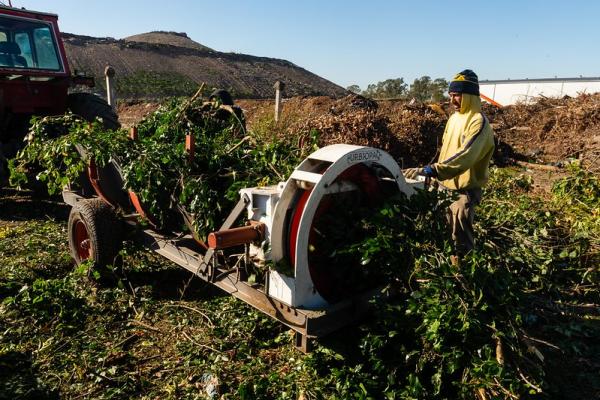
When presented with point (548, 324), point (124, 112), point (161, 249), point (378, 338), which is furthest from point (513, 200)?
point (124, 112)

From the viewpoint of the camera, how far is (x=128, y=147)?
174 inches

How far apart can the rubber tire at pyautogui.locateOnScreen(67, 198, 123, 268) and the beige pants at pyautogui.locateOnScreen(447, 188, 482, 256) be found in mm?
3075

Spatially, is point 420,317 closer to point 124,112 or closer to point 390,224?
point 390,224

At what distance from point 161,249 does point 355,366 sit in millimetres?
2003

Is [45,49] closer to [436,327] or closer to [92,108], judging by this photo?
[92,108]

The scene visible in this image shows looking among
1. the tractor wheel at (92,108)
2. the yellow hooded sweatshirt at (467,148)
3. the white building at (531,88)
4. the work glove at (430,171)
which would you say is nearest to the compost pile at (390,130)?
the tractor wheel at (92,108)

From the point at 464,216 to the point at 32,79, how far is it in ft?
21.2

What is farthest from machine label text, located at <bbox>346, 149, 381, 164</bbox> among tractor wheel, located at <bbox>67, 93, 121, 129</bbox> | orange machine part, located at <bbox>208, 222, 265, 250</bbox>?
tractor wheel, located at <bbox>67, 93, 121, 129</bbox>

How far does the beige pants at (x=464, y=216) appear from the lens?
423 centimetres

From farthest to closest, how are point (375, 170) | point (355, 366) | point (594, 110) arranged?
1. point (594, 110)
2. point (375, 170)
3. point (355, 366)

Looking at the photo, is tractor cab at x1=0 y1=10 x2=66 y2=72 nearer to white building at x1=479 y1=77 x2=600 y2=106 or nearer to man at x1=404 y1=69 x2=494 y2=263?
man at x1=404 y1=69 x2=494 y2=263

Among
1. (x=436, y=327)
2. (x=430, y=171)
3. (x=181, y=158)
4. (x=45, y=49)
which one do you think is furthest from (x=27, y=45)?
(x=436, y=327)

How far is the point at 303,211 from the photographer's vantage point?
9.62 feet

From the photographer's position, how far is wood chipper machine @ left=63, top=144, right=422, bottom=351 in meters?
2.97
